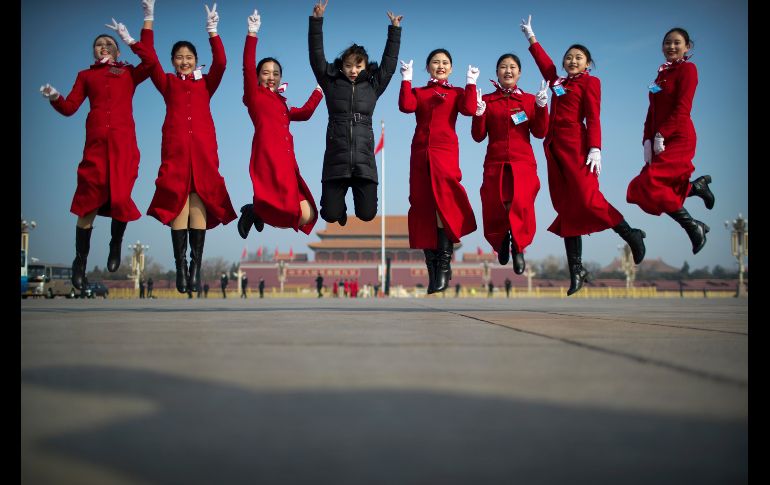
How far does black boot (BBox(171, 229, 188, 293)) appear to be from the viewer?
4.42 metres

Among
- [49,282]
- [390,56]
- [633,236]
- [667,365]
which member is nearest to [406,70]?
[390,56]

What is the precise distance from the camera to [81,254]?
14.5 ft

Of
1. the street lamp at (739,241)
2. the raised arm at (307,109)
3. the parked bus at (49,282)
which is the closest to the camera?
the raised arm at (307,109)

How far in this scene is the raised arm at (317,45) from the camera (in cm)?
412

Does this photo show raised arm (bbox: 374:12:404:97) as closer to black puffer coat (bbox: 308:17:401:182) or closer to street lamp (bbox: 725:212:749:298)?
black puffer coat (bbox: 308:17:401:182)

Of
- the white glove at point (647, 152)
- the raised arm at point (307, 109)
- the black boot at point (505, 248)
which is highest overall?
the raised arm at point (307, 109)

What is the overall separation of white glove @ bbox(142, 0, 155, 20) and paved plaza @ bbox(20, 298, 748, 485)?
321cm

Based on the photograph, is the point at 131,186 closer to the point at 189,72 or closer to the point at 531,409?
the point at 189,72

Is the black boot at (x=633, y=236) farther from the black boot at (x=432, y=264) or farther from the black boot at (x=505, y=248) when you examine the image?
the black boot at (x=432, y=264)

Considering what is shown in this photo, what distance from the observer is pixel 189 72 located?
4418 millimetres

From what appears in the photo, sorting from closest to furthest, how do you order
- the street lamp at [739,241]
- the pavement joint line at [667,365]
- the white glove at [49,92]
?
the pavement joint line at [667,365]
the white glove at [49,92]
the street lamp at [739,241]

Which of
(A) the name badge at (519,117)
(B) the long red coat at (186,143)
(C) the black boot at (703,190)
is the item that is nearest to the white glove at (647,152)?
(C) the black boot at (703,190)

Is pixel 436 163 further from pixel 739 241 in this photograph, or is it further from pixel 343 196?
pixel 739 241

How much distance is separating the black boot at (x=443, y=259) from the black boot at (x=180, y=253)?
1.77m
